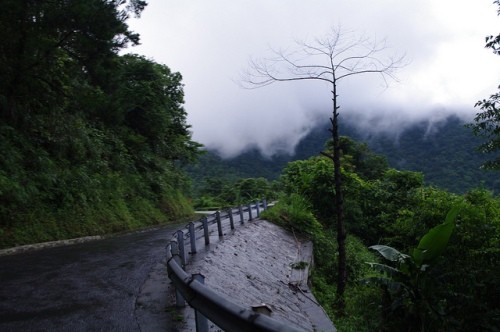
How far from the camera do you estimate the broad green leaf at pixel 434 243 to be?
7.49 m

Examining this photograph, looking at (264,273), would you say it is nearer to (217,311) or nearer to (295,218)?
(217,311)

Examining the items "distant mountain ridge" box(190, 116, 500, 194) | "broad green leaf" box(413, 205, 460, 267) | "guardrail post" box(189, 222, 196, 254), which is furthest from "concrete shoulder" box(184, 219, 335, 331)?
"distant mountain ridge" box(190, 116, 500, 194)

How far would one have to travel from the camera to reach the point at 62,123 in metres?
20.5

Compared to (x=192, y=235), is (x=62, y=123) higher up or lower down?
higher up

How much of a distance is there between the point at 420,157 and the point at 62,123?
6618 centimetres

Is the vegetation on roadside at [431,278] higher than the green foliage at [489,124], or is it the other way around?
the green foliage at [489,124]

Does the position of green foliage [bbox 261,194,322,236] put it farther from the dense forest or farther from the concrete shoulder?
the concrete shoulder

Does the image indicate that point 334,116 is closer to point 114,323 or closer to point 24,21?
point 114,323

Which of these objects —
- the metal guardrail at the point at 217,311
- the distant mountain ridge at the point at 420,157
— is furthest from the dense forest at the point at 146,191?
the distant mountain ridge at the point at 420,157

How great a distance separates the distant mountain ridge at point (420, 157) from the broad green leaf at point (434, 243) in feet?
121

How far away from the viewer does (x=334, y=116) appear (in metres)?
11.0

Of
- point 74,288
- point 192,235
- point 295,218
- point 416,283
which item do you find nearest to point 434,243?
point 416,283

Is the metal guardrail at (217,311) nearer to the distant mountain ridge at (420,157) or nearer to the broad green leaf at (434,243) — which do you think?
the broad green leaf at (434,243)

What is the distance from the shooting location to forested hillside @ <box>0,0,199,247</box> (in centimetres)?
1486
